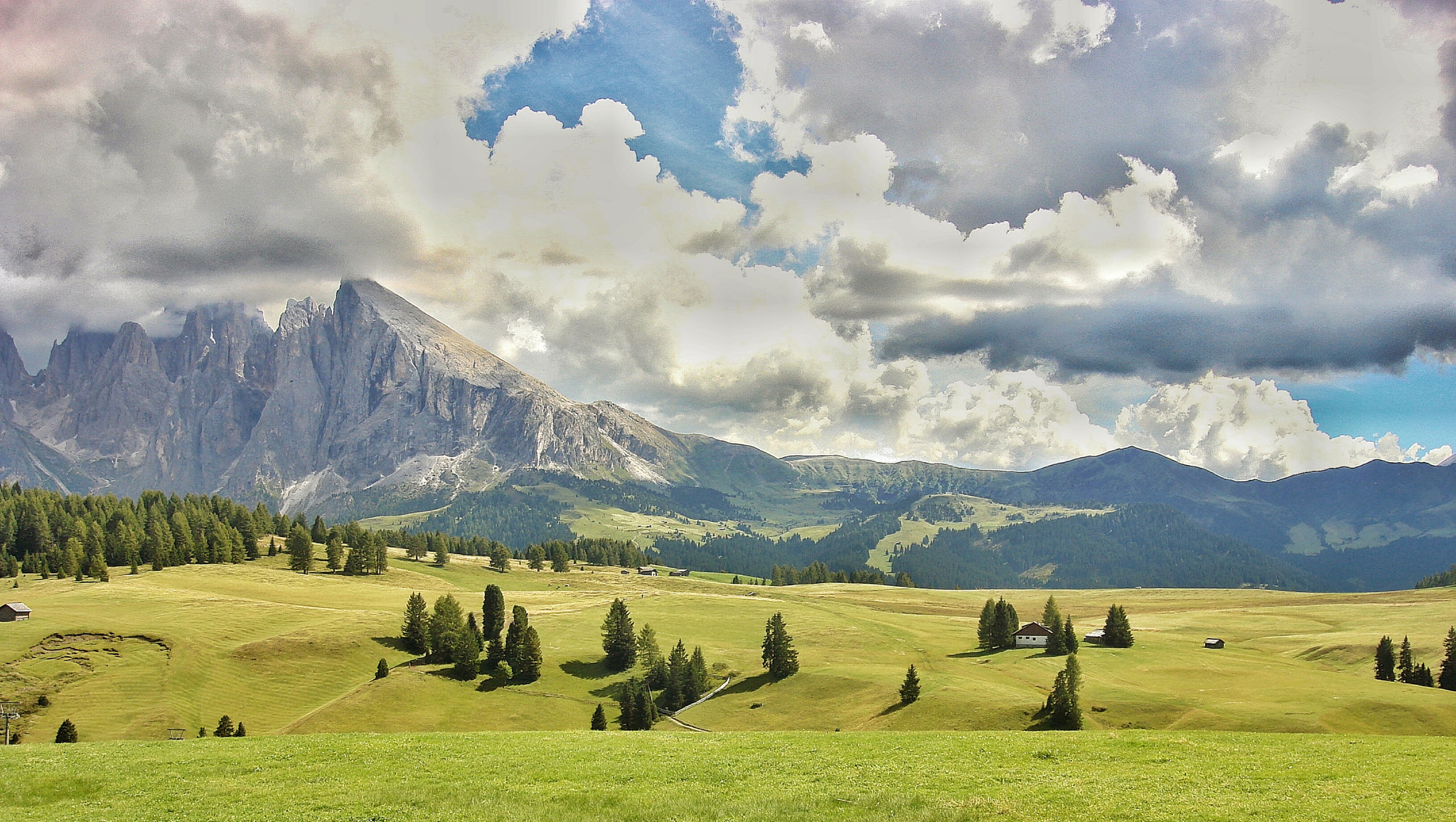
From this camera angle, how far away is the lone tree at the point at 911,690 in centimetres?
7806

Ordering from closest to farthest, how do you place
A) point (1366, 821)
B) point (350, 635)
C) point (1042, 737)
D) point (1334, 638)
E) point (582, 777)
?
1. point (1366, 821)
2. point (582, 777)
3. point (1042, 737)
4. point (350, 635)
5. point (1334, 638)

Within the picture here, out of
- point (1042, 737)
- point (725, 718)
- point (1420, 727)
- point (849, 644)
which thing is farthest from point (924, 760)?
point (849, 644)

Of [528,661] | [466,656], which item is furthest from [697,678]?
[466,656]

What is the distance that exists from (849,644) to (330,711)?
85.2 metres

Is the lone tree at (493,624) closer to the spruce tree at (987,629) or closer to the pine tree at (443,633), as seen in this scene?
the pine tree at (443,633)

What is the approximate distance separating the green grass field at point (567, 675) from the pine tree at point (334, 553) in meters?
31.8

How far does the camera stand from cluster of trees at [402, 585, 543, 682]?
10475 centimetres

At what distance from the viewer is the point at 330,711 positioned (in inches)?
3280

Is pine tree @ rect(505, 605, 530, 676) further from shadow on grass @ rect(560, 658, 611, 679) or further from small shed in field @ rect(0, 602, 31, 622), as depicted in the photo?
small shed in field @ rect(0, 602, 31, 622)

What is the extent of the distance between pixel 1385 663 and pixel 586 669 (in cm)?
11368

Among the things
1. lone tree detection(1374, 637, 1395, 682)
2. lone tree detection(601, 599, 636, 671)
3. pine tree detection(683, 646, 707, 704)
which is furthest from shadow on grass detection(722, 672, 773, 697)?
lone tree detection(1374, 637, 1395, 682)

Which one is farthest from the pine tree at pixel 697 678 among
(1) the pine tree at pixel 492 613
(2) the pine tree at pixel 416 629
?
(2) the pine tree at pixel 416 629

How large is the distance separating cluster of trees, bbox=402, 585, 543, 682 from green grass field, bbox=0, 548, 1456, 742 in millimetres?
2791

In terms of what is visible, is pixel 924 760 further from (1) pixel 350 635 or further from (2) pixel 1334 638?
(2) pixel 1334 638
